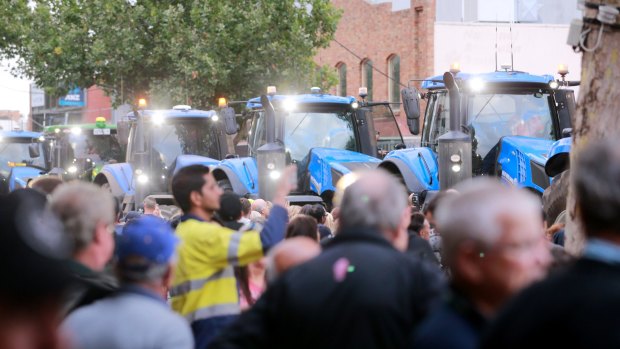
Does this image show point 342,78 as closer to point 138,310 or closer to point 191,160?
point 191,160

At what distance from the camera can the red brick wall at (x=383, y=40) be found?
125ft

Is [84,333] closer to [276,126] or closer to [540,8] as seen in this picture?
[276,126]

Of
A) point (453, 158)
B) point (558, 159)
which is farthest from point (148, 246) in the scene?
point (453, 158)

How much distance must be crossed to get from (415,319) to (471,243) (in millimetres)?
724

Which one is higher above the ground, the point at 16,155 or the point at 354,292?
the point at 16,155

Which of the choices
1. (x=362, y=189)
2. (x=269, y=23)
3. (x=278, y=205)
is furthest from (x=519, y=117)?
(x=269, y=23)

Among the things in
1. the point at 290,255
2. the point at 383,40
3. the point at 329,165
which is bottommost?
the point at 290,255

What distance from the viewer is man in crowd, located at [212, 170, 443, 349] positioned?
4062 millimetres

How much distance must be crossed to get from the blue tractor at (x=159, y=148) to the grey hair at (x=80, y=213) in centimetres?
1614

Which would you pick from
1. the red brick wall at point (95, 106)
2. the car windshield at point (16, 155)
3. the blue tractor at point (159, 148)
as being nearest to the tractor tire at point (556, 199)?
the blue tractor at point (159, 148)

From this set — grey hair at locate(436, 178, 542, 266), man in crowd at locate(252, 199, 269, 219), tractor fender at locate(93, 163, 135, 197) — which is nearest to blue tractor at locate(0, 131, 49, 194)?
tractor fender at locate(93, 163, 135, 197)

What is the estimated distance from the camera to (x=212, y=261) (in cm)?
584

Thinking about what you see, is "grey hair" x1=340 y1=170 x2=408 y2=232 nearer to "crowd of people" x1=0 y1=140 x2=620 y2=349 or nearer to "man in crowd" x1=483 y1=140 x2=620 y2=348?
"crowd of people" x1=0 y1=140 x2=620 y2=349

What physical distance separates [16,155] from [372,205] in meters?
27.5
